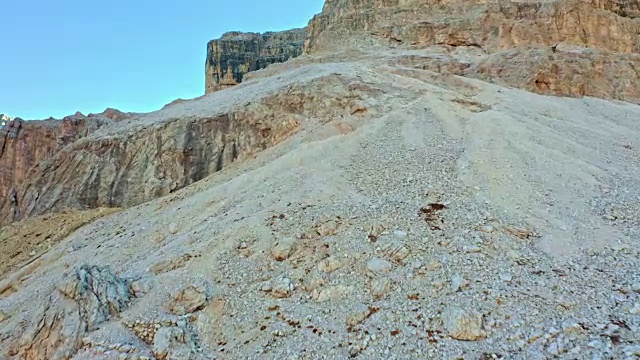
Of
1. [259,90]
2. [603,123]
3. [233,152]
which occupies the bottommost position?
[603,123]

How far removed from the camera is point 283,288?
838 cm

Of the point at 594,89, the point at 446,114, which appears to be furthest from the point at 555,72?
the point at 446,114

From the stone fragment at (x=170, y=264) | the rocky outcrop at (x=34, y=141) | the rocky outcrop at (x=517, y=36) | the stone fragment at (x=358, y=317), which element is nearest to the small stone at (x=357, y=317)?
the stone fragment at (x=358, y=317)

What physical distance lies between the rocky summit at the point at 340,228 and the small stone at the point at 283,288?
1.5 inches

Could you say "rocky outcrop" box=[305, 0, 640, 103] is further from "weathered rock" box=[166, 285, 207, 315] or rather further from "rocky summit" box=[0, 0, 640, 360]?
"weathered rock" box=[166, 285, 207, 315]

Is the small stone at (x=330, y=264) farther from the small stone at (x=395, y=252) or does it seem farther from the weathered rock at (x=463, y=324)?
the weathered rock at (x=463, y=324)

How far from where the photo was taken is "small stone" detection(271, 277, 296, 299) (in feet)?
27.3

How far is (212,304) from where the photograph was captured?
27.1 feet

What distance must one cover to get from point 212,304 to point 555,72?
2673 cm

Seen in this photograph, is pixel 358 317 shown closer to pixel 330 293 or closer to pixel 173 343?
pixel 330 293

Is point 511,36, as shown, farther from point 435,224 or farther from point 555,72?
point 435,224

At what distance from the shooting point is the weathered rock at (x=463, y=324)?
6879 millimetres

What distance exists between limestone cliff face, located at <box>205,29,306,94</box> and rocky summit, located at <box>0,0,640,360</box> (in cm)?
4428

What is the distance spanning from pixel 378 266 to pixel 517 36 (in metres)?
30.1
